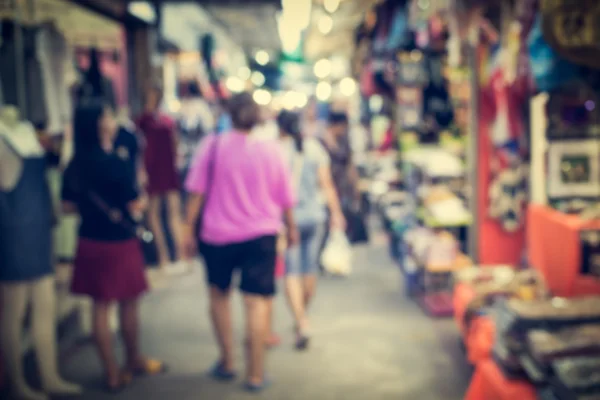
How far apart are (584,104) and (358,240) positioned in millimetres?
2735

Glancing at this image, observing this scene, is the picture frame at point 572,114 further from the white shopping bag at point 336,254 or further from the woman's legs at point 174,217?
the woman's legs at point 174,217

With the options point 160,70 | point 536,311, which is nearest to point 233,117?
point 536,311

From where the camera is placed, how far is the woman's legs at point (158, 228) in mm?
8328

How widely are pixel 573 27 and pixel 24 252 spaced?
10.8ft

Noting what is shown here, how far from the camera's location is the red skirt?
4352 millimetres

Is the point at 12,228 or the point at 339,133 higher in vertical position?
the point at 339,133

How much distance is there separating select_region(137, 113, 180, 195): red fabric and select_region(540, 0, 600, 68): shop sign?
5.58m

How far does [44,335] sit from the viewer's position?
436 centimetres

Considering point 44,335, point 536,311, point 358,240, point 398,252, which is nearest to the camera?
point 536,311

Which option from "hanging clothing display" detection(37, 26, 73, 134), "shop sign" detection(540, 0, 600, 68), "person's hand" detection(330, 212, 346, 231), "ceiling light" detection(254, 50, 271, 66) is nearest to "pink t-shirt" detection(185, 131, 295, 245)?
"person's hand" detection(330, 212, 346, 231)

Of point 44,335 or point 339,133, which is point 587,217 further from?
point 44,335

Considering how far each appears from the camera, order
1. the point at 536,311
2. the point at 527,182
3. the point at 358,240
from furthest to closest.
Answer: the point at 358,240 → the point at 527,182 → the point at 536,311

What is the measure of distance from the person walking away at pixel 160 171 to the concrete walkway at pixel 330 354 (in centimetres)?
135

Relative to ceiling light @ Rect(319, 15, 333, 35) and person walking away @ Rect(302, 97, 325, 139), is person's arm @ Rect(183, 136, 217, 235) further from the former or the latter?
ceiling light @ Rect(319, 15, 333, 35)
